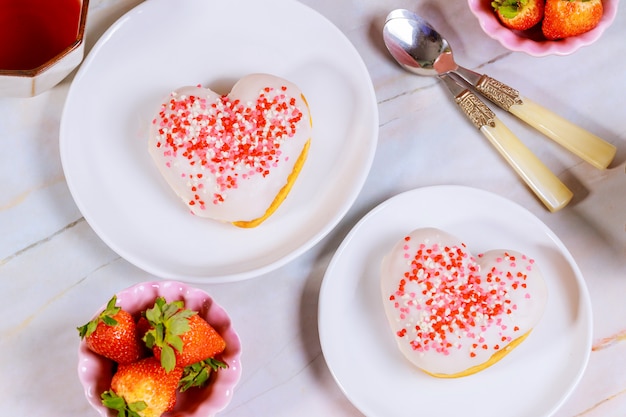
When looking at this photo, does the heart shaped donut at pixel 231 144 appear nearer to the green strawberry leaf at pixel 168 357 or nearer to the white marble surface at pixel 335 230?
the white marble surface at pixel 335 230

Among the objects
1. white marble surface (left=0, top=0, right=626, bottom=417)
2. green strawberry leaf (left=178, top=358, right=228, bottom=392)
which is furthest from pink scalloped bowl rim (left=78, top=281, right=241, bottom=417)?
white marble surface (left=0, top=0, right=626, bottom=417)

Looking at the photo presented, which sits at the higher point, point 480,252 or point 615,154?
point 615,154

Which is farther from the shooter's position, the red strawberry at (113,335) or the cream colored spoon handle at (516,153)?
the cream colored spoon handle at (516,153)

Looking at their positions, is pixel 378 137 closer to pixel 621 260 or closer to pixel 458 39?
pixel 458 39

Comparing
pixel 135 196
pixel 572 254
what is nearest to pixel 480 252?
pixel 572 254

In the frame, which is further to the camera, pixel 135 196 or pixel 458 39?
pixel 458 39

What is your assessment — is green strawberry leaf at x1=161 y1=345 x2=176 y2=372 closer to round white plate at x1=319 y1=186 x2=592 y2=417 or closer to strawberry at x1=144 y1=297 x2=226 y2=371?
strawberry at x1=144 y1=297 x2=226 y2=371

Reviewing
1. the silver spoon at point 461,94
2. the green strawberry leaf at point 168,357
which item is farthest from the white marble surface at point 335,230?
the green strawberry leaf at point 168,357
